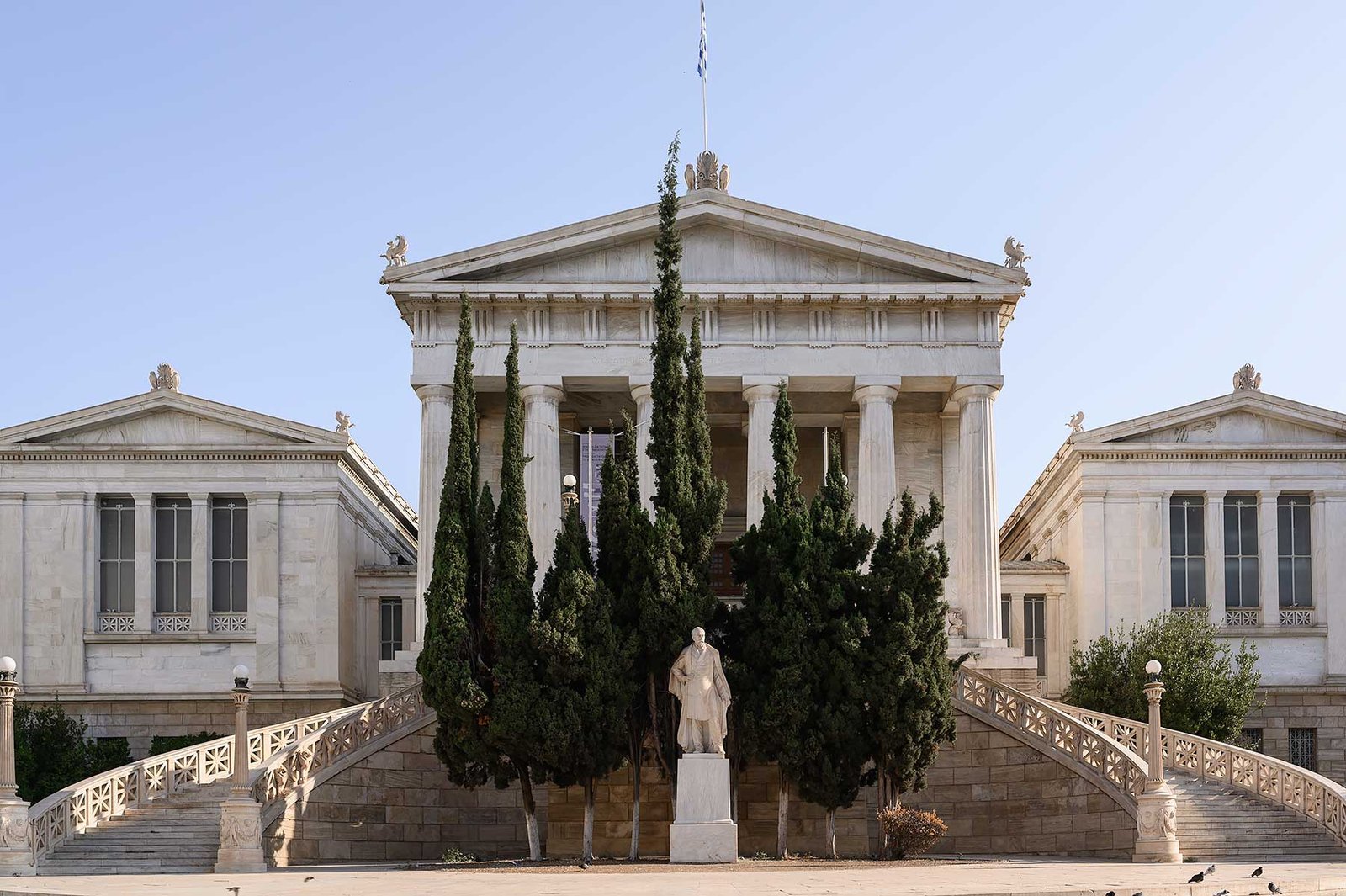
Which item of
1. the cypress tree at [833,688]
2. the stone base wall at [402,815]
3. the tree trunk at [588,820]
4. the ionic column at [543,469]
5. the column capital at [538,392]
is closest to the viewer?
the tree trunk at [588,820]

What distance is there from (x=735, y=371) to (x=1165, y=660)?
12.4 metres

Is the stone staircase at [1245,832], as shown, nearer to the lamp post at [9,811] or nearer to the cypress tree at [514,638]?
the cypress tree at [514,638]

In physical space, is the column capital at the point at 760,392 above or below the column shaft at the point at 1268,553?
above

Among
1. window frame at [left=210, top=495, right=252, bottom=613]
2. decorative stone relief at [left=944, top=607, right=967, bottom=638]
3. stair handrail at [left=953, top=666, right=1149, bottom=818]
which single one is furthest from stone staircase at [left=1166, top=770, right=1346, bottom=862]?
window frame at [left=210, top=495, right=252, bottom=613]

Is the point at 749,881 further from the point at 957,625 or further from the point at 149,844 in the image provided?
the point at 957,625

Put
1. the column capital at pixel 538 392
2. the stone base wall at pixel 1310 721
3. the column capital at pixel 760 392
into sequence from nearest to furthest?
the column capital at pixel 538 392 < the column capital at pixel 760 392 < the stone base wall at pixel 1310 721

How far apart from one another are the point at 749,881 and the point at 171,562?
96.9 ft

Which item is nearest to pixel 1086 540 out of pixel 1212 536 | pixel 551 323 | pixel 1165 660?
pixel 1212 536

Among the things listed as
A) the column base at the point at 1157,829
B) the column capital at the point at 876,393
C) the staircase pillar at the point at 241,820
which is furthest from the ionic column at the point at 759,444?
the staircase pillar at the point at 241,820

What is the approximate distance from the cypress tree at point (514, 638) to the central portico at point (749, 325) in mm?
11502

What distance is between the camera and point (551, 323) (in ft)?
162

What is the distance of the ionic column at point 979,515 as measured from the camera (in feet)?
157

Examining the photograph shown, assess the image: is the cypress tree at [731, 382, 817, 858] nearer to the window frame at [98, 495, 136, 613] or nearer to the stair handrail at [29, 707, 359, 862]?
the stair handrail at [29, 707, 359, 862]

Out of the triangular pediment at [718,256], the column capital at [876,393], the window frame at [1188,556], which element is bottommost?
the window frame at [1188,556]
